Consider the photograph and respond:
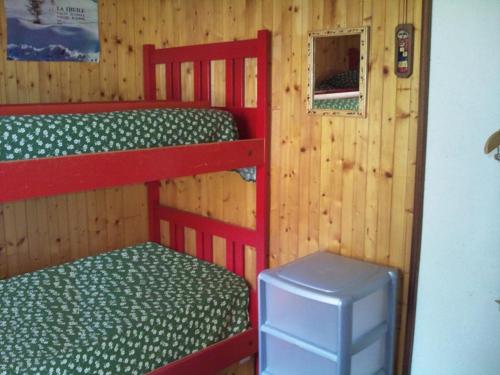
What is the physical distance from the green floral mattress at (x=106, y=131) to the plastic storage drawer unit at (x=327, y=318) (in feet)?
2.20

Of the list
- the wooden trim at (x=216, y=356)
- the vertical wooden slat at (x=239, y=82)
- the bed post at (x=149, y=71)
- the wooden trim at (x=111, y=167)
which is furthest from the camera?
the bed post at (x=149, y=71)

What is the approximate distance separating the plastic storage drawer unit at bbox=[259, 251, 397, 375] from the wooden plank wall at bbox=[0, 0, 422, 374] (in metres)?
0.13

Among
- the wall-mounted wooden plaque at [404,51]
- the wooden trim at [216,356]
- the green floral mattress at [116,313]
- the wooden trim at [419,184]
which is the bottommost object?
the wooden trim at [216,356]

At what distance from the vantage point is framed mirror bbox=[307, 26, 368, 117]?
7.13 ft

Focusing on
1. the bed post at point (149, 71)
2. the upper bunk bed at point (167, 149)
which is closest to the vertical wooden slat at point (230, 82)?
the upper bunk bed at point (167, 149)

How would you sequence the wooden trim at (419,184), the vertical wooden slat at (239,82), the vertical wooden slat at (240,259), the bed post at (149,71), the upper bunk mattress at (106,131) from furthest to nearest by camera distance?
the bed post at (149,71), the vertical wooden slat at (240,259), the vertical wooden slat at (239,82), the wooden trim at (419,184), the upper bunk mattress at (106,131)

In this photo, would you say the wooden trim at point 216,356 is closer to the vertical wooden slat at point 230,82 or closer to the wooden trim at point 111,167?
the wooden trim at point 111,167

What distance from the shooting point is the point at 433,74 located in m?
1.98

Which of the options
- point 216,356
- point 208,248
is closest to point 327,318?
point 216,356

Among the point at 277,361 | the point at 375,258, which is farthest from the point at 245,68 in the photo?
the point at 277,361

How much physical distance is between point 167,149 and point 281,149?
613mm

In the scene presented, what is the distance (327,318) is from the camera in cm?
195

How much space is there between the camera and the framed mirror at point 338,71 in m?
2.17

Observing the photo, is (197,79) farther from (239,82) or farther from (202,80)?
(239,82)
